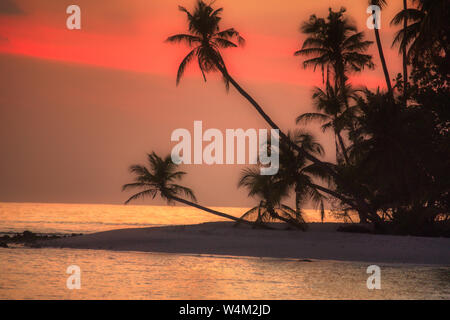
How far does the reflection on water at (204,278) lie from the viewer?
17266 mm

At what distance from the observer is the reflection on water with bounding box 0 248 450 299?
17266 millimetres

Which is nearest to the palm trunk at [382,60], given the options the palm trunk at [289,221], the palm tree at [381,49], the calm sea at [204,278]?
→ the palm tree at [381,49]

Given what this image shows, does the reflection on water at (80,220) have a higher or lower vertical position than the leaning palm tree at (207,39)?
lower

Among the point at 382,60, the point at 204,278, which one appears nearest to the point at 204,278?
the point at 204,278

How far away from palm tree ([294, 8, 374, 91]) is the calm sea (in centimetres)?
1858

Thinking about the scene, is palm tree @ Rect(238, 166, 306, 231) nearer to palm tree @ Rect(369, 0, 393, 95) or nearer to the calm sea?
the calm sea

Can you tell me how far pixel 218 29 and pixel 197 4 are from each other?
165cm

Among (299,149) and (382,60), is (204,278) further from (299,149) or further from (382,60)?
(382,60)

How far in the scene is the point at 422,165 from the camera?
32.2 meters

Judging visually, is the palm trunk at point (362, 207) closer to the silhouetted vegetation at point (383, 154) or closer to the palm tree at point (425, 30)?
the silhouetted vegetation at point (383, 154)

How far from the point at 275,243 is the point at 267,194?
2675 mm

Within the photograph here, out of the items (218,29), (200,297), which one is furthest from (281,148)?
(200,297)
